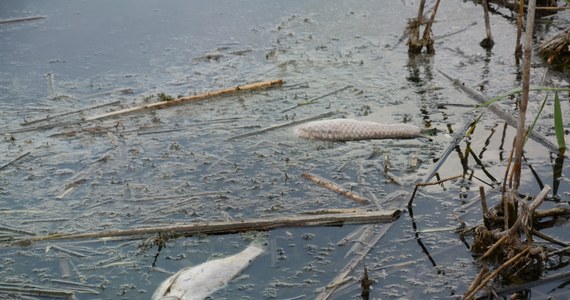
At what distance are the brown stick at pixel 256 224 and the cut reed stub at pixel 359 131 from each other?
159cm

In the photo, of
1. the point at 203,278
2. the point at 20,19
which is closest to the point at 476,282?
the point at 203,278

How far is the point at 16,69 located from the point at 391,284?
654 centimetres

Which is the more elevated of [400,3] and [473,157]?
[400,3]

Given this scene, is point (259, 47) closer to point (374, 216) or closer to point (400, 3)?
point (400, 3)

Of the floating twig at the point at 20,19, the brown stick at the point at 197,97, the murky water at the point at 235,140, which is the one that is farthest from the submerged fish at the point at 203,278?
the floating twig at the point at 20,19

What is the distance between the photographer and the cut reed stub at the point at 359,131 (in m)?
7.15

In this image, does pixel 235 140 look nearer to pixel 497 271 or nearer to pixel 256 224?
pixel 256 224

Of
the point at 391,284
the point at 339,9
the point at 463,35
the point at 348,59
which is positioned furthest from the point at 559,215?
the point at 339,9

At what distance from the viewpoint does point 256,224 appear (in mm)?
5645

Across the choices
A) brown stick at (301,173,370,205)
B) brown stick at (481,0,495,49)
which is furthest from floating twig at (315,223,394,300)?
brown stick at (481,0,495,49)

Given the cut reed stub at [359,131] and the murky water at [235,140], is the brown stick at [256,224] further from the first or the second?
the cut reed stub at [359,131]

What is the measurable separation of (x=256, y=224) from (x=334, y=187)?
2.92ft

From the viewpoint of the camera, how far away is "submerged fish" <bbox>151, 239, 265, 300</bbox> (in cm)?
492

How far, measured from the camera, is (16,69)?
9688 mm
